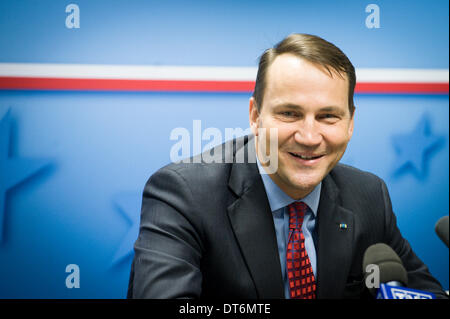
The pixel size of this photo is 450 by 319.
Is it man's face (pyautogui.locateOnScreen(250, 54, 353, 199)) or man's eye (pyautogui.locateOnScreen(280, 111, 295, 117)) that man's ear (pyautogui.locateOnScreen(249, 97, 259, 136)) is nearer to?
man's face (pyautogui.locateOnScreen(250, 54, 353, 199))

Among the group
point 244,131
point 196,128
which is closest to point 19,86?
point 196,128

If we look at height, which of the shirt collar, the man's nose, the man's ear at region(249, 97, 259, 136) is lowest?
the shirt collar

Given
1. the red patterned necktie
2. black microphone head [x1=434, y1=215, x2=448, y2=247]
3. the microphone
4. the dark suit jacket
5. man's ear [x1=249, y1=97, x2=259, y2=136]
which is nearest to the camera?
the microphone

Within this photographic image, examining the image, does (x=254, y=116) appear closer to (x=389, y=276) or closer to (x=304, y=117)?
(x=304, y=117)

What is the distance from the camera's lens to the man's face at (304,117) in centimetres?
115

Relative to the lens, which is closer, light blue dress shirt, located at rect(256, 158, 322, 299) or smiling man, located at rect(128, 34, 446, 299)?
smiling man, located at rect(128, 34, 446, 299)

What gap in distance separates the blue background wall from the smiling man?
37.7 inches

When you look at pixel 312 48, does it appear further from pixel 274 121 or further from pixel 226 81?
pixel 226 81

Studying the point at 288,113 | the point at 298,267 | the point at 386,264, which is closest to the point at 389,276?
the point at 386,264

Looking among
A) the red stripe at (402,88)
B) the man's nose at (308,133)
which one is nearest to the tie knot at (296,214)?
the man's nose at (308,133)

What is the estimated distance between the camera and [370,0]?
2.33 meters

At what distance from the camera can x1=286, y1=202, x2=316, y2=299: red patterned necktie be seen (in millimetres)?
1229

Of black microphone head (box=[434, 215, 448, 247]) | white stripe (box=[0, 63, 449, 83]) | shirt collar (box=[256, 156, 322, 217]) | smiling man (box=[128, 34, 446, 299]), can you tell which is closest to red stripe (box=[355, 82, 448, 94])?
white stripe (box=[0, 63, 449, 83])

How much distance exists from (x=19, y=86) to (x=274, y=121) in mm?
1769
